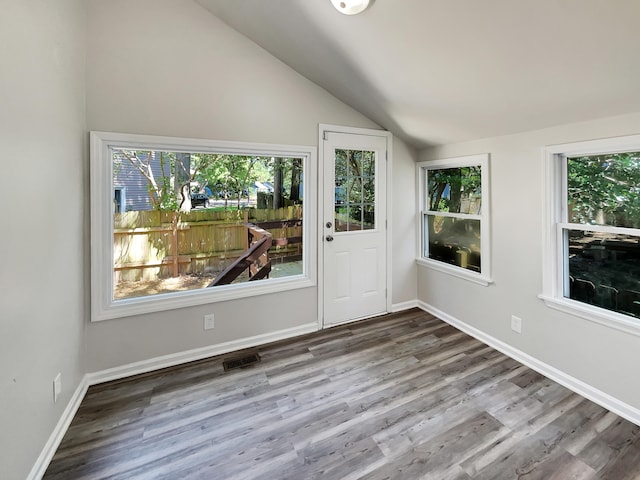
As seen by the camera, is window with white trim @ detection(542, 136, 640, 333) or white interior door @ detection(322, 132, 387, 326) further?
white interior door @ detection(322, 132, 387, 326)

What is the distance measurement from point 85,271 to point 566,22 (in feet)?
10.7

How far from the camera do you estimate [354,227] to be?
11.0ft

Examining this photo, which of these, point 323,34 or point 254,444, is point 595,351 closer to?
point 254,444

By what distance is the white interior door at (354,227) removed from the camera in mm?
3182

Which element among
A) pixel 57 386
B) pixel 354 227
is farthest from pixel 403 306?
pixel 57 386

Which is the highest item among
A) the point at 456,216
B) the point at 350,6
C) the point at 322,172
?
the point at 350,6

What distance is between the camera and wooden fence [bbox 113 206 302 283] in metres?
2.63

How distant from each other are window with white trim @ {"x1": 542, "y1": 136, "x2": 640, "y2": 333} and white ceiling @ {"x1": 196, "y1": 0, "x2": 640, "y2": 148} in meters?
0.32

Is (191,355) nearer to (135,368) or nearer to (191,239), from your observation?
(135,368)

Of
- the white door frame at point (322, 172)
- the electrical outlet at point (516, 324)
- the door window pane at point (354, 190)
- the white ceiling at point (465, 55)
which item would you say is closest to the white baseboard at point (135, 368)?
the white door frame at point (322, 172)

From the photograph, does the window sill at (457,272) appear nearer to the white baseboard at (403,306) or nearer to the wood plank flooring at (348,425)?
the white baseboard at (403,306)

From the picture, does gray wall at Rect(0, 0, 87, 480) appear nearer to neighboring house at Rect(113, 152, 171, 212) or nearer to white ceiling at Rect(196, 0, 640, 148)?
neighboring house at Rect(113, 152, 171, 212)

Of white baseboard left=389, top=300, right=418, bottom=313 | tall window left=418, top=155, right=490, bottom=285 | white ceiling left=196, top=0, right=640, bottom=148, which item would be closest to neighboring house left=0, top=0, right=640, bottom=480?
white ceiling left=196, top=0, right=640, bottom=148

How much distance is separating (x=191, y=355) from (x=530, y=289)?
2.91 meters
